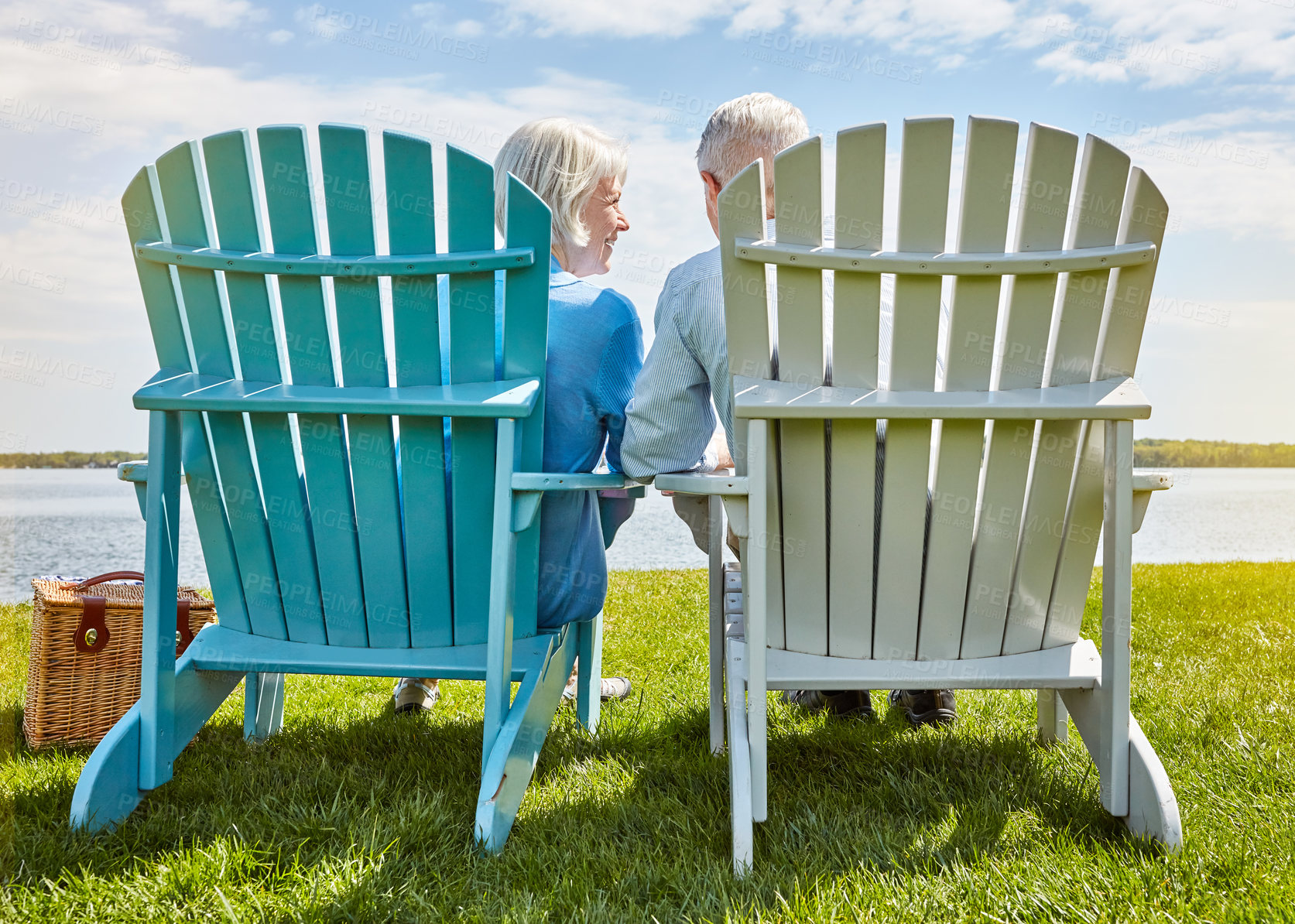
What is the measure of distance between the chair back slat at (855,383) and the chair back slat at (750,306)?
127mm

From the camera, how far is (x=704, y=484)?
6.28 feet

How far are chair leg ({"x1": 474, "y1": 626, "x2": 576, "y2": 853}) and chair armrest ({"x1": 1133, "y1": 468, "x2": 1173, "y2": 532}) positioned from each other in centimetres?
144

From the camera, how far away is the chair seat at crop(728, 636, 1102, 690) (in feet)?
6.50

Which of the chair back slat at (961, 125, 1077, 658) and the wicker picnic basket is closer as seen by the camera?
the chair back slat at (961, 125, 1077, 658)

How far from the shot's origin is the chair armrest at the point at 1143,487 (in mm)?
1930

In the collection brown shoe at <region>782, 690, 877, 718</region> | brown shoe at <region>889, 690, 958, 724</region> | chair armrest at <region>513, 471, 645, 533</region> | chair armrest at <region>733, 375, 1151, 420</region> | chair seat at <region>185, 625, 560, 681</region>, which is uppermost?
chair armrest at <region>733, 375, 1151, 420</region>

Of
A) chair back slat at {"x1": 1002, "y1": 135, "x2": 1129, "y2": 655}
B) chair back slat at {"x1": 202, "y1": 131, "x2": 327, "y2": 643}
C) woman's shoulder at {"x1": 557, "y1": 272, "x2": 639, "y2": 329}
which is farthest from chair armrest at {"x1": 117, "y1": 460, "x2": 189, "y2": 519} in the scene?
chair back slat at {"x1": 1002, "y1": 135, "x2": 1129, "y2": 655}

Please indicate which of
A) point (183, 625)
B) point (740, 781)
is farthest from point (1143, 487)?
point (183, 625)

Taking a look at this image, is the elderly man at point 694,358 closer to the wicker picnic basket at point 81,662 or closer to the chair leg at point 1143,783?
the chair leg at point 1143,783

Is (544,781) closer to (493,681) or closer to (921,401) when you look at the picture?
(493,681)

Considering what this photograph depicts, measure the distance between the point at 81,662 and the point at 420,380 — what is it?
148 cm

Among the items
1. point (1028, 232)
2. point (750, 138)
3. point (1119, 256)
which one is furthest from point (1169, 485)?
point (750, 138)

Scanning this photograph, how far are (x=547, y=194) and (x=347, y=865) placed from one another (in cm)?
177

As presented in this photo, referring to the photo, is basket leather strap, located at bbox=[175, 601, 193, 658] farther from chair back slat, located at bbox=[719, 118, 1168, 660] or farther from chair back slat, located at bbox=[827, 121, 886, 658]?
chair back slat, located at bbox=[827, 121, 886, 658]
